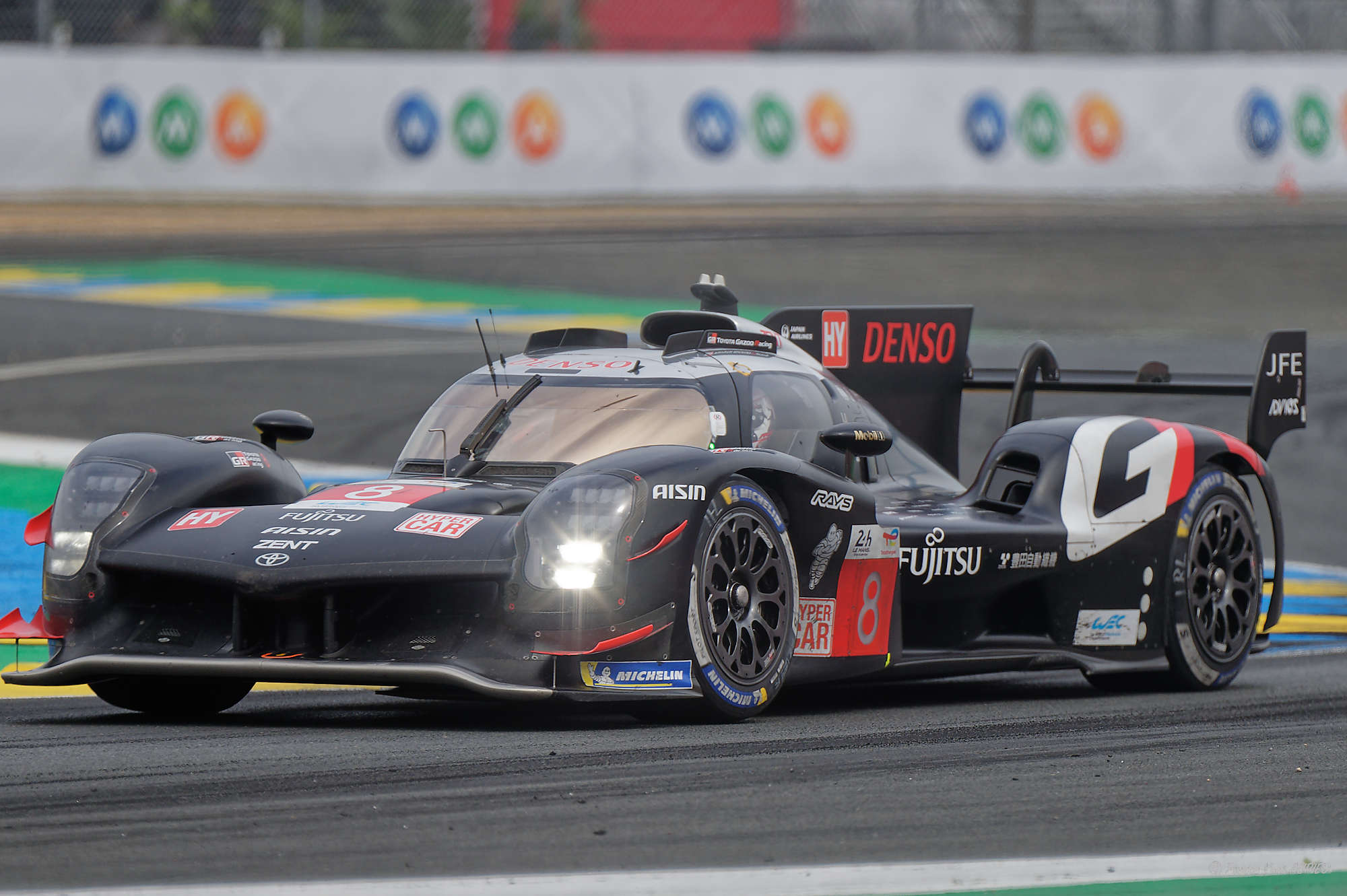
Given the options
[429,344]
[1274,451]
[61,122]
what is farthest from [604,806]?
[61,122]

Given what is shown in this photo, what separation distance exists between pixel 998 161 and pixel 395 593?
2172 centimetres

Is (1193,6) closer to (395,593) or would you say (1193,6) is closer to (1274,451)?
(1274,451)

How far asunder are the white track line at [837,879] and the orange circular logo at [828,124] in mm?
21975

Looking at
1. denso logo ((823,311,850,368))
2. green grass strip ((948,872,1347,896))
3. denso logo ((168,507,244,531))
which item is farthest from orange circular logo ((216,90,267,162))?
green grass strip ((948,872,1347,896))

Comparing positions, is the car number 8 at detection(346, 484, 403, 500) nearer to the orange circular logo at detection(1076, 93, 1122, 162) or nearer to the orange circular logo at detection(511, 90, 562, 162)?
the orange circular logo at detection(511, 90, 562, 162)

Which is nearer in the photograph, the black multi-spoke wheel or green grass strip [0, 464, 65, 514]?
the black multi-spoke wheel

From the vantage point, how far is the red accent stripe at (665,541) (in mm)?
6297

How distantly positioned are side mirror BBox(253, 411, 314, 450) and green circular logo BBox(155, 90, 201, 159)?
15.9 meters

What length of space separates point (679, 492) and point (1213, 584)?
10.5ft

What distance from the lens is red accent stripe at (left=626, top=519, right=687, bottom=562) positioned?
6.30m

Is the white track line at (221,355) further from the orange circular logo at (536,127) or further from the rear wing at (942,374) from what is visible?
the orange circular logo at (536,127)

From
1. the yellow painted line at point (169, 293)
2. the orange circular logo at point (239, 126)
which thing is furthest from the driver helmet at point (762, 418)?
the orange circular logo at point (239, 126)

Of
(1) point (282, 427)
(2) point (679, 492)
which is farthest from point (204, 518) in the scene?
(2) point (679, 492)

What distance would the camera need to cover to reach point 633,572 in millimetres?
6305
